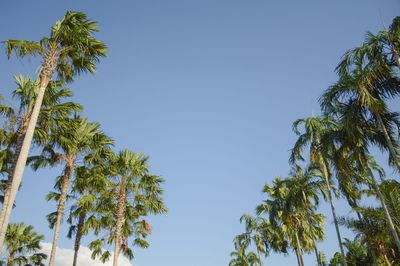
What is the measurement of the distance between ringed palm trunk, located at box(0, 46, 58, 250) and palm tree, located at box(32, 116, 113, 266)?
10.4ft

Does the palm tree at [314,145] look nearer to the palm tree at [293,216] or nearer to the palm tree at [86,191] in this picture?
the palm tree at [293,216]

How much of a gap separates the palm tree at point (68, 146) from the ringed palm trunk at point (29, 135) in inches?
125

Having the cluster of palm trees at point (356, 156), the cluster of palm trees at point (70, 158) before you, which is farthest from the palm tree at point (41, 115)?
the cluster of palm trees at point (356, 156)

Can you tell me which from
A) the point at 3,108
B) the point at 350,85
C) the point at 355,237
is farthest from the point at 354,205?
the point at 3,108

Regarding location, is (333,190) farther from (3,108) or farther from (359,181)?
(3,108)

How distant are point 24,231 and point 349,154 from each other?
1053 inches

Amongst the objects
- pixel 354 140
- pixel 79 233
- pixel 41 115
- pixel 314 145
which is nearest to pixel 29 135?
pixel 41 115

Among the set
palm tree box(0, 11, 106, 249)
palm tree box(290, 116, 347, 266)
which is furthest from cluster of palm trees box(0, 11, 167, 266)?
palm tree box(290, 116, 347, 266)

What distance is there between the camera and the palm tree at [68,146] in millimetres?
17391

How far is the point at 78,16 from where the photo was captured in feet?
51.9

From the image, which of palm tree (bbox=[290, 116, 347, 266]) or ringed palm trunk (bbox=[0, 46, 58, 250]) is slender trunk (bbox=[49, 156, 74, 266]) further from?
palm tree (bbox=[290, 116, 347, 266])

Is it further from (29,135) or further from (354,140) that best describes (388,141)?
(29,135)

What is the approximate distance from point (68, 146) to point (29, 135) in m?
5.04

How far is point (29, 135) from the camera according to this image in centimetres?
1280
